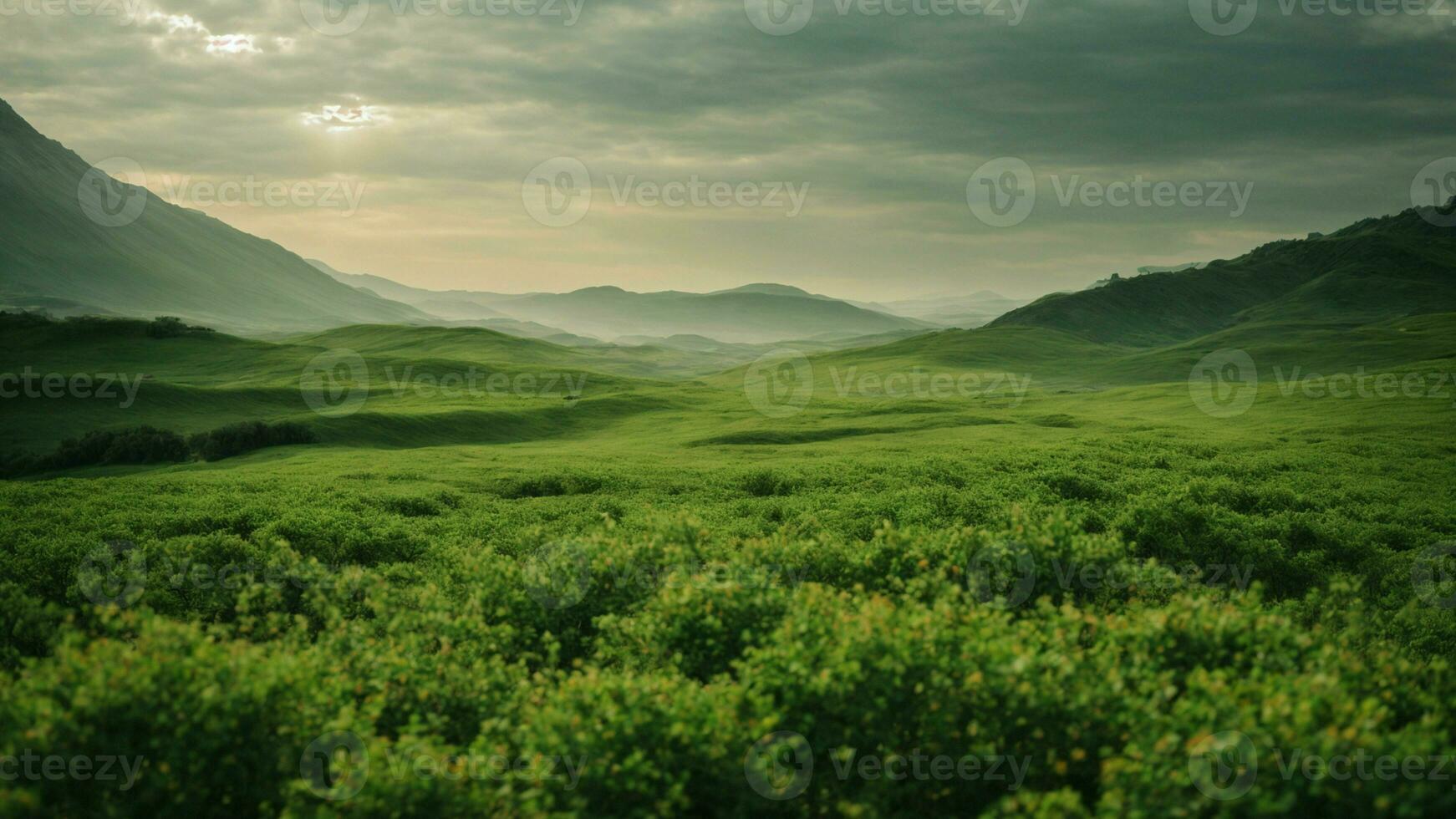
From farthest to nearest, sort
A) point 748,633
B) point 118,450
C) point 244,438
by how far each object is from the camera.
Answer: point 244,438 → point 118,450 → point 748,633

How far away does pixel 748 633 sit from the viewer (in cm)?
1402

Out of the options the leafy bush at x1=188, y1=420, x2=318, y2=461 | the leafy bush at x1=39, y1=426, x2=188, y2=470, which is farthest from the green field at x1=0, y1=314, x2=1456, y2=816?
the leafy bush at x1=39, y1=426, x2=188, y2=470

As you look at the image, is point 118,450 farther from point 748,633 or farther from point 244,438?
point 748,633

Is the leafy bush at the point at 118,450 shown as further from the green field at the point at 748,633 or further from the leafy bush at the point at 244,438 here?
the green field at the point at 748,633

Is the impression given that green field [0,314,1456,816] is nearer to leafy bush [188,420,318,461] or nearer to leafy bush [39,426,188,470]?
leafy bush [188,420,318,461]

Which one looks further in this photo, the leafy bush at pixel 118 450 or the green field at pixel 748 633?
the leafy bush at pixel 118 450

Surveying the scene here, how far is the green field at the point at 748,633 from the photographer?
10.7 m

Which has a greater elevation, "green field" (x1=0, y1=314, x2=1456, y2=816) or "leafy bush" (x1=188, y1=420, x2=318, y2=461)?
"green field" (x1=0, y1=314, x2=1456, y2=816)

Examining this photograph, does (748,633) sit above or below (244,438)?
above

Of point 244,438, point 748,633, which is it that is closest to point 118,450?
point 244,438

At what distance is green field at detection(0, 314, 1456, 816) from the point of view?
1066cm

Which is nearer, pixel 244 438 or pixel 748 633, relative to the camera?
pixel 748 633

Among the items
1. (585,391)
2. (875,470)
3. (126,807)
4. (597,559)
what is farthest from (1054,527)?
(585,391)

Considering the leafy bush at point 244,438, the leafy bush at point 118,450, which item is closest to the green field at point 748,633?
the leafy bush at point 244,438
